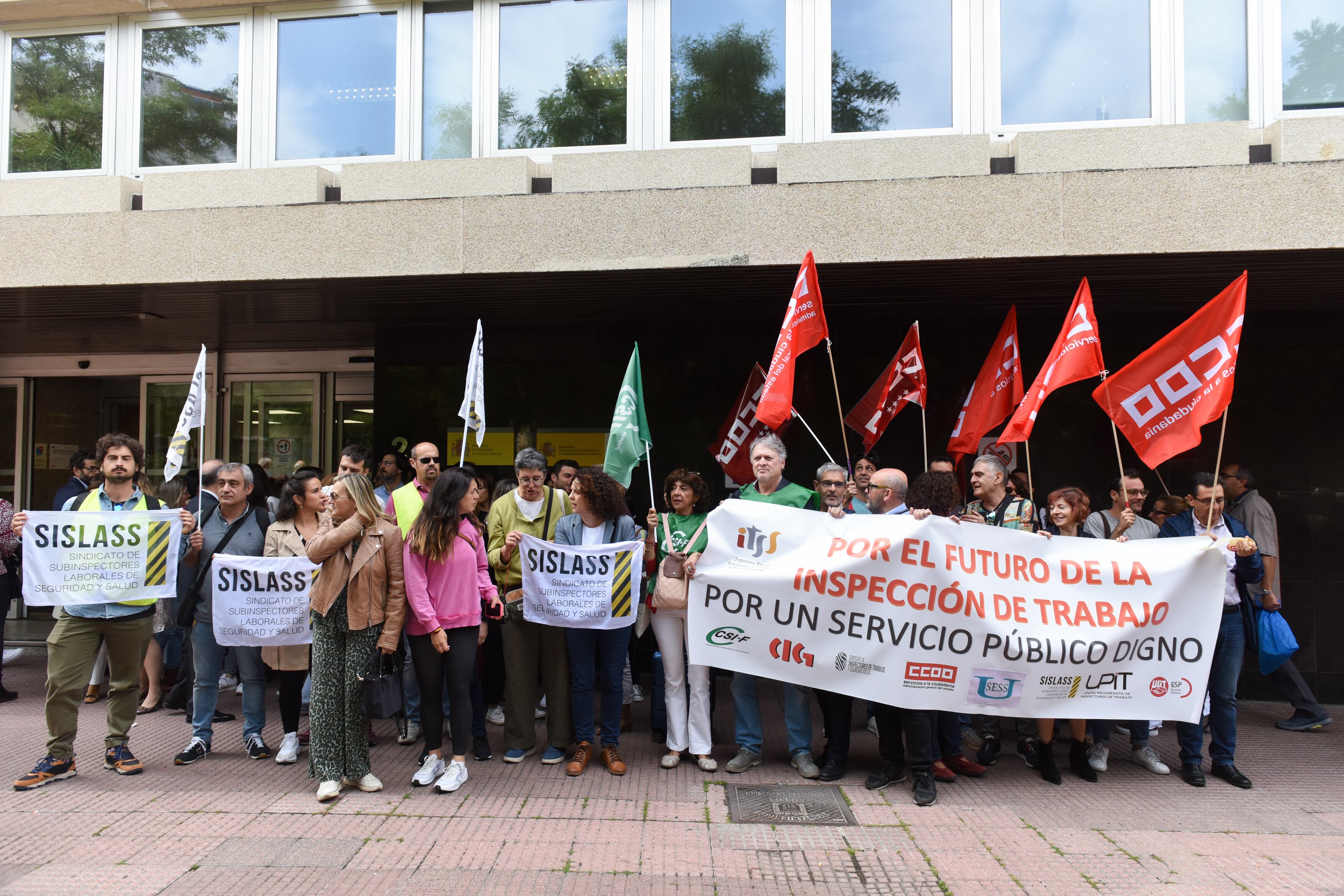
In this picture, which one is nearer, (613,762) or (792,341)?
(613,762)

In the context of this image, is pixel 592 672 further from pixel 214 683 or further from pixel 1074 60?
pixel 1074 60

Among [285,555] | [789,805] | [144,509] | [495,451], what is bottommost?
[789,805]

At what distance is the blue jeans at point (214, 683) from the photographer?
6176 mm

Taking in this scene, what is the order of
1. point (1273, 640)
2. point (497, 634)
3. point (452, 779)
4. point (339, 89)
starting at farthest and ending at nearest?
1. point (339, 89)
2. point (497, 634)
3. point (1273, 640)
4. point (452, 779)

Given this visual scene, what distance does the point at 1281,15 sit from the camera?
305 inches

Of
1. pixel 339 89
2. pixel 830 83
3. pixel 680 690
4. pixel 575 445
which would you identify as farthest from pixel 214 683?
pixel 830 83

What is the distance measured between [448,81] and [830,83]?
151 inches

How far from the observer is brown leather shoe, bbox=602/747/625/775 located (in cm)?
579

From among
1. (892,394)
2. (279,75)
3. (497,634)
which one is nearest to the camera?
(497,634)

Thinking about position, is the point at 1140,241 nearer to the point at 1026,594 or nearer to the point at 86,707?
the point at 1026,594

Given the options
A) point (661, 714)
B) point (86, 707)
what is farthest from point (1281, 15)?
point (86, 707)

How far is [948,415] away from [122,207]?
870 centimetres

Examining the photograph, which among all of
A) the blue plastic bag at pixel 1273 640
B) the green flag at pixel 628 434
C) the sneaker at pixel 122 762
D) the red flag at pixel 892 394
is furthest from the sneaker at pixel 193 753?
the blue plastic bag at pixel 1273 640

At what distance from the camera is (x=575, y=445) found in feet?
30.9
